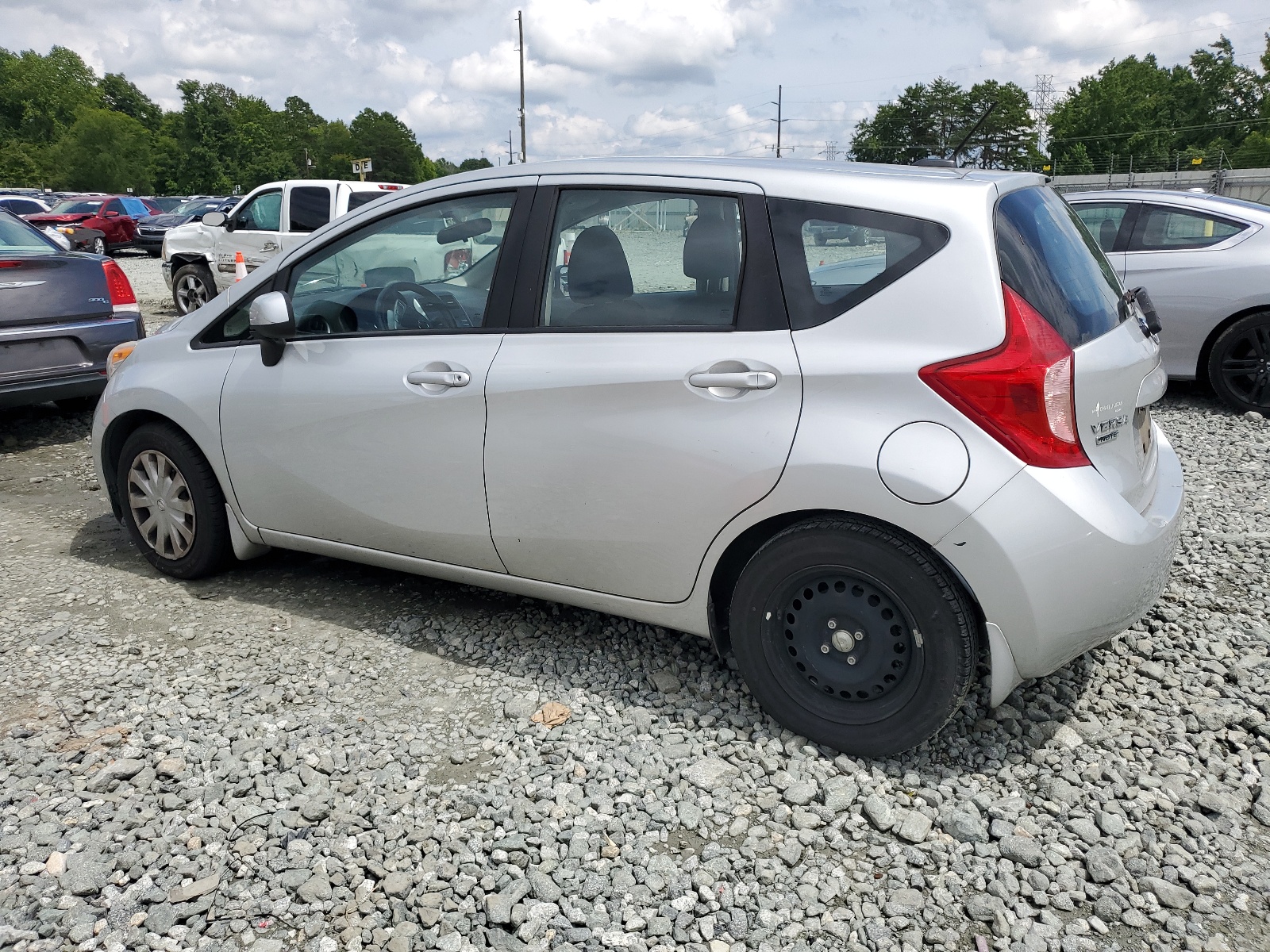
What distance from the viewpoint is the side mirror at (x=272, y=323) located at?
150 inches

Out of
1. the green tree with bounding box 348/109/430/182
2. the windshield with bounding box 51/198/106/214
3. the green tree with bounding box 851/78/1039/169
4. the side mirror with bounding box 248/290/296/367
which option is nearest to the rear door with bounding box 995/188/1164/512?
the side mirror with bounding box 248/290/296/367

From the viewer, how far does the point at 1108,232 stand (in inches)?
324

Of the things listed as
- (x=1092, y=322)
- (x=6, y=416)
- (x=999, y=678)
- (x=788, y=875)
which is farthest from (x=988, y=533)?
(x=6, y=416)

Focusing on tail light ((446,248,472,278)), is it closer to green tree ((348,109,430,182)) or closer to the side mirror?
the side mirror

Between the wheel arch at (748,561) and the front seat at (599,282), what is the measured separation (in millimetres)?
831

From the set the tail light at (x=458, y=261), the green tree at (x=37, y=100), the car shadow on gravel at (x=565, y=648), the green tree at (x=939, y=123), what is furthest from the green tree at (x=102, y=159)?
the tail light at (x=458, y=261)

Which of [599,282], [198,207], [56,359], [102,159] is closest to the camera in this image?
[599,282]

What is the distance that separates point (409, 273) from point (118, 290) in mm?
4590

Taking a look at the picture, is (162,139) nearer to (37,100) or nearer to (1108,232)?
(37,100)

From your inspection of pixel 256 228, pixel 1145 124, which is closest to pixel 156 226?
pixel 256 228

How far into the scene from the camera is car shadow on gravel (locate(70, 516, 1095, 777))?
3207 mm

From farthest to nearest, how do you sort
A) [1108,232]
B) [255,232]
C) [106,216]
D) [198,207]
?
[198,207]
[106,216]
[255,232]
[1108,232]

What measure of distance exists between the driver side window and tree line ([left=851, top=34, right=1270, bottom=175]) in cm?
8456

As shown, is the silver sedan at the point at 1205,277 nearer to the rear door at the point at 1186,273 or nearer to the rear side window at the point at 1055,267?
the rear door at the point at 1186,273
